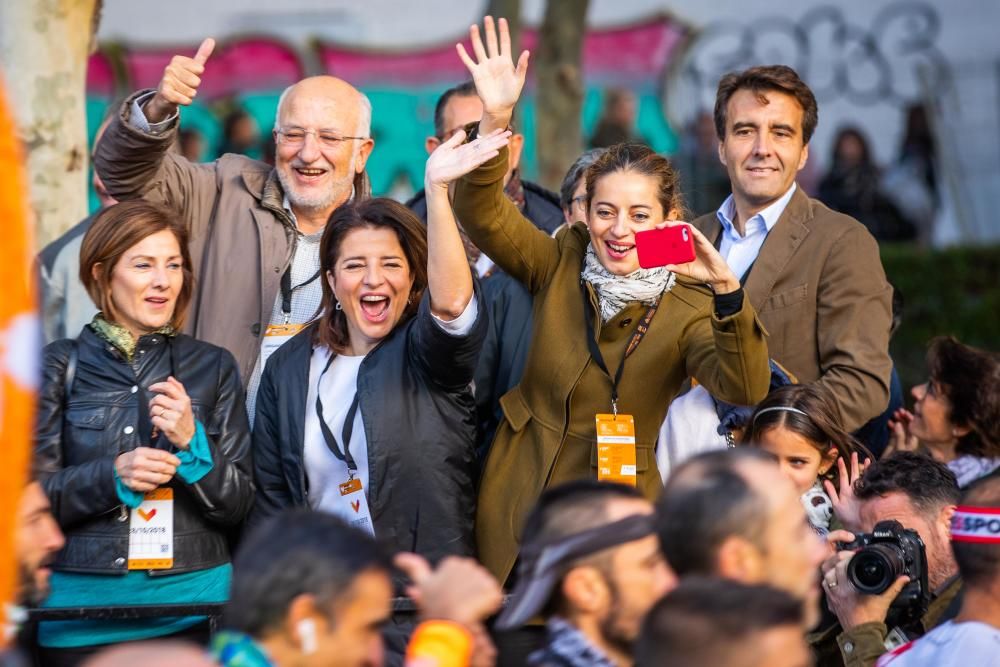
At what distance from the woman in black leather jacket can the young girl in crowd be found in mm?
1747

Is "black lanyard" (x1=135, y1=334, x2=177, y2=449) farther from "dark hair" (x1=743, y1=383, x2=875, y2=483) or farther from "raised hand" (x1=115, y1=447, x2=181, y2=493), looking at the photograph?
"dark hair" (x1=743, y1=383, x2=875, y2=483)

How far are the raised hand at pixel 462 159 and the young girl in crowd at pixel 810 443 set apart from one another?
1247 mm

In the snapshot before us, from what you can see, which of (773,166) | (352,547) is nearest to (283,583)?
(352,547)

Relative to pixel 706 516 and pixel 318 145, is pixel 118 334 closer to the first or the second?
pixel 318 145

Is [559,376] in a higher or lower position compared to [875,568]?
higher

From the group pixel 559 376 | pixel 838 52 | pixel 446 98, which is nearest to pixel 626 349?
pixel 559 376

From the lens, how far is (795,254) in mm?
5211

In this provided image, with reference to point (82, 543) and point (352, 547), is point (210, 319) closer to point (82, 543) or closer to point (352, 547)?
point (82, 543)

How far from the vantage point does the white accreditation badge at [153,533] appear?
463 cm

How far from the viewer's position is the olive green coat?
462cm

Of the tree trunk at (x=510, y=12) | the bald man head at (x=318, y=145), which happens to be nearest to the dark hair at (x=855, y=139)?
the tree trunk at (x=510, y=12)

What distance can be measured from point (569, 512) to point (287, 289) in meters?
2.30

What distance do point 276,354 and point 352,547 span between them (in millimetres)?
1922

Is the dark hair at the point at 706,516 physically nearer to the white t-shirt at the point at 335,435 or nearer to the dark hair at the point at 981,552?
the dark hair at the point at 981,552
